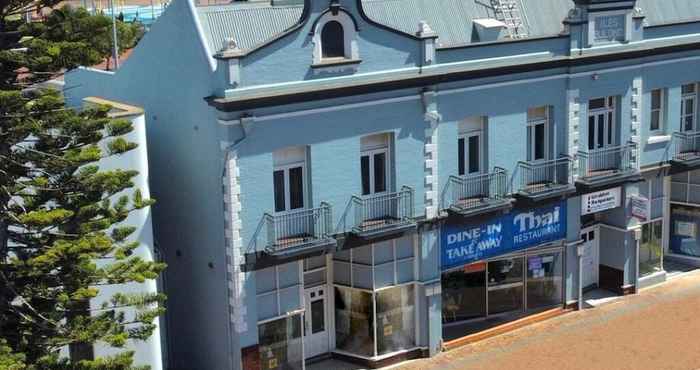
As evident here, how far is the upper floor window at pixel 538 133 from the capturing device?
98.0 ft

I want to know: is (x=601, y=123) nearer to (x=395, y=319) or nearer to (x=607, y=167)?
(x=607, y=167)

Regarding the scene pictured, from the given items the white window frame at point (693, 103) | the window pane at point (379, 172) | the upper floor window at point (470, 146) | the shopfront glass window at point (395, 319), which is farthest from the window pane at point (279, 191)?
the white window frame at point (693, 103)

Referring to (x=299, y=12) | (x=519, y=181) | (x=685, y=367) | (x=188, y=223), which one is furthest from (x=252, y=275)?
(x=685, y=367)

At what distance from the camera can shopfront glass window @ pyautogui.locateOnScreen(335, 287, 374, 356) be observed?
1083 inches

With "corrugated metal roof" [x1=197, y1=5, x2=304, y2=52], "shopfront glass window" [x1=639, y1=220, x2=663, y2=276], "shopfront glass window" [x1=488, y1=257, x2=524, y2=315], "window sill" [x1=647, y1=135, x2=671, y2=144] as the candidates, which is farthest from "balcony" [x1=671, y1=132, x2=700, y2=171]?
"corrugated metal roof" [x1=197, y1=5, x2=304, y2=52]

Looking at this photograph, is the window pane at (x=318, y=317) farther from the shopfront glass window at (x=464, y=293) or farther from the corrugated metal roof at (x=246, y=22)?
the corrugated metal roof at (x=246, y=22)

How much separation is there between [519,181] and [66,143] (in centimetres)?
1521

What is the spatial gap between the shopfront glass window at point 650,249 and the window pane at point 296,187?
1379 centimetres

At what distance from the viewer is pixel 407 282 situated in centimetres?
2780

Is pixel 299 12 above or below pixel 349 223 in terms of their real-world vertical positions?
above

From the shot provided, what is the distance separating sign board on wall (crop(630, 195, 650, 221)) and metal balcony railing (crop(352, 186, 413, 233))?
8988 millimetres

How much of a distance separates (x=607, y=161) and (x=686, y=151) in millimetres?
3910

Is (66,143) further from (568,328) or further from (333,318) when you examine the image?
(568,328)

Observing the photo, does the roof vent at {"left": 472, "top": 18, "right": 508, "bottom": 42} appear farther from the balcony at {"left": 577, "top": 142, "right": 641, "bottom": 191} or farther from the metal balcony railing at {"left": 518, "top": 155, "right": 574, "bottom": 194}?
the balcony at {"left": 577, "top": 142, "right": 641, "bottom": 191}
